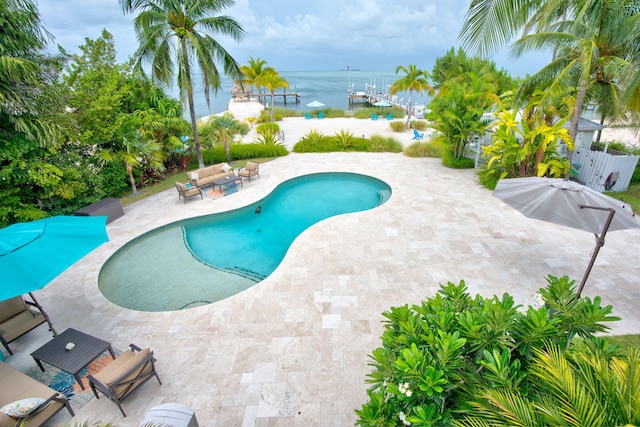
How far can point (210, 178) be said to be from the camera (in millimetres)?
13391

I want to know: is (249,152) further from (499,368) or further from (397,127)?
(499,368)

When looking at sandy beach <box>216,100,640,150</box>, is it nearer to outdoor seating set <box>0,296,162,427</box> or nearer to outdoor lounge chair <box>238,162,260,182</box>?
outdoor lounge chair <box>238,162,260,182</box>

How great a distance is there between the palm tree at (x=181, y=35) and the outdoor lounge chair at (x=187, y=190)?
421 cm

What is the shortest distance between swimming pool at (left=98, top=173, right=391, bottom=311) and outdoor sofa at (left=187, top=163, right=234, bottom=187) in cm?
237

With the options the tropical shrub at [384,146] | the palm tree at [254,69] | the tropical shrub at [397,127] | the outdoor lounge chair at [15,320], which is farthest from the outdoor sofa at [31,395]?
the palm tree at [254,69]

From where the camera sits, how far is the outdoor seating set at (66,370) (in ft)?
13.2

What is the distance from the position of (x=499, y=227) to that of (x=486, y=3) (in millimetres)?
7080

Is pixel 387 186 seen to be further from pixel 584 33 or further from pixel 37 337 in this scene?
pixel 37 337

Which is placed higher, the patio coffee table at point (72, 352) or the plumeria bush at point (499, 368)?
the plumeria bush at point (499, 368)

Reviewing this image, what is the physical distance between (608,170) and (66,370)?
1715 centimetres

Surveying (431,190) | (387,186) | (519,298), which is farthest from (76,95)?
(519,298)

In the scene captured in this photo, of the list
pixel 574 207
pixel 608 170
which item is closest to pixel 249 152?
pixel 574 207

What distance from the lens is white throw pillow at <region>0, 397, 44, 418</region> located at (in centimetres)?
384

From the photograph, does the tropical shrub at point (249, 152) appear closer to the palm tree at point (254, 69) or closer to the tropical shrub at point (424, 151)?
the tropical shrub at point (424, 151)
